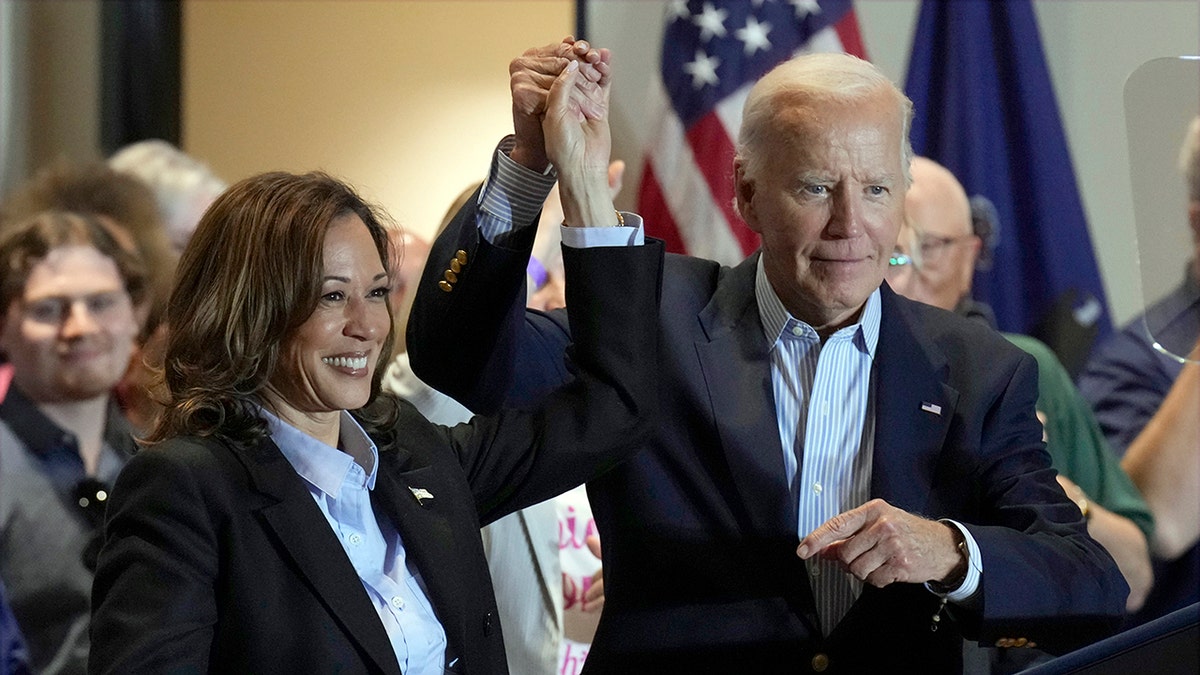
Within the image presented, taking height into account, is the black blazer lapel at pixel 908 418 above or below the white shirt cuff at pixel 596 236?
below

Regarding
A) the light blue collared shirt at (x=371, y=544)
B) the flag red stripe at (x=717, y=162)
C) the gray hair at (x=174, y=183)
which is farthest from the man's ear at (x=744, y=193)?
the gray hair at (x=174, y=183)

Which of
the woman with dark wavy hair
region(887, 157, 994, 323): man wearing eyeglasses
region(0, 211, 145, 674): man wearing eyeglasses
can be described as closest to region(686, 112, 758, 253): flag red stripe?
region(887, 157, 994, 323): man wearing eyeglasses

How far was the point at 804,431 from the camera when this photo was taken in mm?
1895

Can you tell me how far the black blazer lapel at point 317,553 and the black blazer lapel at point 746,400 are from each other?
0.50 meters

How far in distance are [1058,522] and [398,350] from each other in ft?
5.12

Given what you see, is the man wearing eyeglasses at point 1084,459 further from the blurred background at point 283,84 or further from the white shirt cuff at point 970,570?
the blurred background at point 283,84

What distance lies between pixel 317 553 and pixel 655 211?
9.67 ft

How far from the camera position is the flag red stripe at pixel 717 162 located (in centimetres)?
436

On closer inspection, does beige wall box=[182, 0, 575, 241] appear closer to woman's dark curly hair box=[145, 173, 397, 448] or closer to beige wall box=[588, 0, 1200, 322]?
beige wall box=[588, 0, 1200, 322]

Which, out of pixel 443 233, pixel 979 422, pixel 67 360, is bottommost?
pixel 67 360

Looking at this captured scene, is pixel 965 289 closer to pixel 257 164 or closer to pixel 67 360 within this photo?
pixel 67 360

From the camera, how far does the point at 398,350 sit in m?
3.07

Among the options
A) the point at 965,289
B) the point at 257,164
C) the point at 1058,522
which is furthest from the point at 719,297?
the point at 257,164

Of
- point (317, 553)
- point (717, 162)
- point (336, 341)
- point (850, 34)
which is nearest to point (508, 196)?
point (336, 341)
